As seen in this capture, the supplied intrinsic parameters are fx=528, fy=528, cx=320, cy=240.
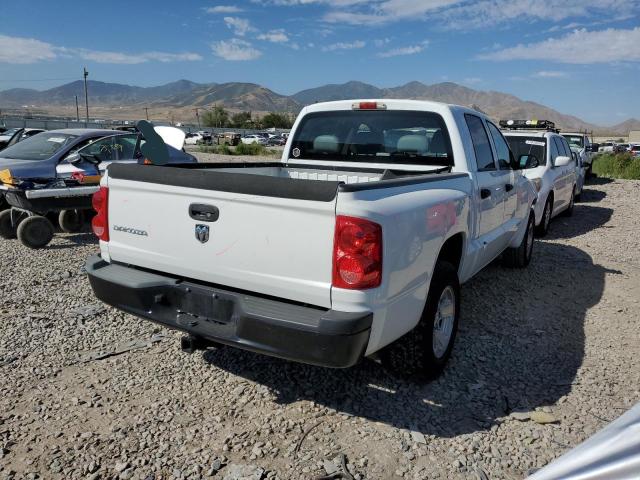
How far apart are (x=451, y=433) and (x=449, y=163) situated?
219 cm

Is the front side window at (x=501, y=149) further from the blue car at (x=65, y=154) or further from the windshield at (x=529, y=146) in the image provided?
the blue car at (x=65, y=154)

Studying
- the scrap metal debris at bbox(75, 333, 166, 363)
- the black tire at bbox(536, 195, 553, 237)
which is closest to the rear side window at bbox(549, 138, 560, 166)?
the black tire at bbox(536, 195, 553, 237)

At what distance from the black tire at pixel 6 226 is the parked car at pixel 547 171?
321 inches

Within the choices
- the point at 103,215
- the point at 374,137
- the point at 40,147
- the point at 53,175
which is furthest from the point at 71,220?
the point at 374,137

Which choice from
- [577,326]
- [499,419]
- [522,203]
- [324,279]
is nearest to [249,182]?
[324,279]

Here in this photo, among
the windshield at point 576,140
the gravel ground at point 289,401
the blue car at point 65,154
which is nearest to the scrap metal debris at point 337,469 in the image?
the gravel ground at point 289,401

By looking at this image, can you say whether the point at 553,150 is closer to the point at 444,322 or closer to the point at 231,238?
the point at 444,322

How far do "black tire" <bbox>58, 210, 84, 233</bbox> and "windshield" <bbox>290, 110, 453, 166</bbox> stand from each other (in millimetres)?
5083

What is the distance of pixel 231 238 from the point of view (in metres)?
2.99

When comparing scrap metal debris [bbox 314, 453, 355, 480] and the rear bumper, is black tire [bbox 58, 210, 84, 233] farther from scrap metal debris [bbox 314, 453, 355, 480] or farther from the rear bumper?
scrap metal debris [bbox 314, 453, 355, 480]

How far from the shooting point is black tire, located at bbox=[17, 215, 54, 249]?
753 centimetres

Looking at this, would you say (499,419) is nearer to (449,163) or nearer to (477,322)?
(477,322)

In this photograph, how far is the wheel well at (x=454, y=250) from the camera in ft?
12.9

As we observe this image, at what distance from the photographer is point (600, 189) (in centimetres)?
1684
